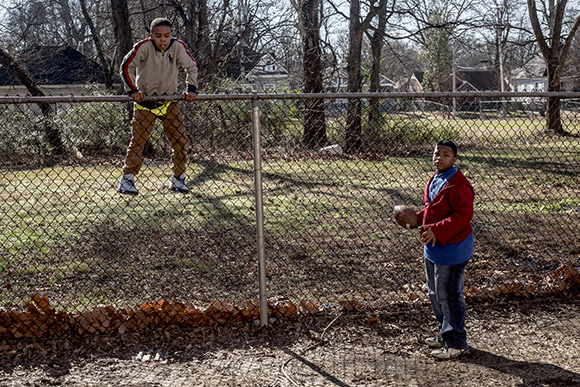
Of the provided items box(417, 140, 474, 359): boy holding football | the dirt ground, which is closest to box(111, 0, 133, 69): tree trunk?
the dirt ground

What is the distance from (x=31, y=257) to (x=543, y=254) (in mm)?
5588

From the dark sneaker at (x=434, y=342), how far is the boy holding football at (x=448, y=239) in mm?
108

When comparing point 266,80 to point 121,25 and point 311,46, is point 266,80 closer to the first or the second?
point 311,46

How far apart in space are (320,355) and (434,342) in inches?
33.3

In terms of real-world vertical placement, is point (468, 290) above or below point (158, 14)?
below

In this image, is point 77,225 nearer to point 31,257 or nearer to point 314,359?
point 31,257

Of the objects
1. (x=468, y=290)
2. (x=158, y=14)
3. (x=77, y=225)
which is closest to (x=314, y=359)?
(x=468, y=290)

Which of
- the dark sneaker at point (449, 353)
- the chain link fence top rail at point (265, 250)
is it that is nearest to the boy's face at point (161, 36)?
the chain link fence top rail at point (265, 250)

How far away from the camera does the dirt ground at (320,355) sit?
142 inches

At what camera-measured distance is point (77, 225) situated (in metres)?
7.64

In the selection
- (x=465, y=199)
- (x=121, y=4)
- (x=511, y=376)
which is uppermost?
(x=121, y=4)

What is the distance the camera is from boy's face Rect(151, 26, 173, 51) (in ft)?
16.6

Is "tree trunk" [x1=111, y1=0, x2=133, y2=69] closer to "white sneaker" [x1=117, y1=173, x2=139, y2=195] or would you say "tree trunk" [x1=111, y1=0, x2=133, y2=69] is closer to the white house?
"white sneaker" [x1=117, y1=173, x2=139, y2=195]

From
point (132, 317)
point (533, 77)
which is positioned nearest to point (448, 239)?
point (132, 317)
